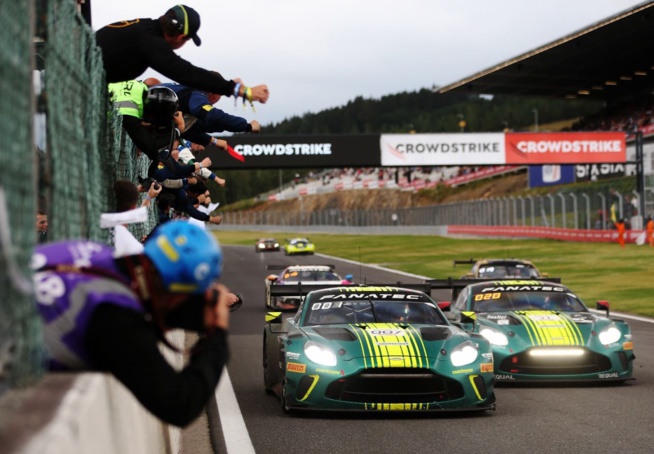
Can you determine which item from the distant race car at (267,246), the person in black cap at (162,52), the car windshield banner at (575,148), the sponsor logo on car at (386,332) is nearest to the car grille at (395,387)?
the sponsor logo on car at (386,332)

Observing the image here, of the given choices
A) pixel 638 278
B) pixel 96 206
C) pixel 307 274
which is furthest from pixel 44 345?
pixel 638 278

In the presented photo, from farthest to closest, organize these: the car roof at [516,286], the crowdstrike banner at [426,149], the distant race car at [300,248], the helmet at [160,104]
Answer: the distant race car at [300,248] → the crowdstrike banner at [426,149] → the car roof at [516,286] → the helmet at [160,104]

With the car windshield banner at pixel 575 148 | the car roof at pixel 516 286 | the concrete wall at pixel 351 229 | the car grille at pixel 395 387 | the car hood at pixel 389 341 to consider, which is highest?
the car windshield banner at pixel 575 148

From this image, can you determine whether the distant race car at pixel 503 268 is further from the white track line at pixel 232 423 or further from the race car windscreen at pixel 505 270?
the white track line at pixel 232 423

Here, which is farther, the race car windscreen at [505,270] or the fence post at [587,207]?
the fence post at [587,207]

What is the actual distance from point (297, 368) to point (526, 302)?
14.5 feet

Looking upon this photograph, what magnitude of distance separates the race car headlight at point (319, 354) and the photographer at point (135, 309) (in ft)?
20.6

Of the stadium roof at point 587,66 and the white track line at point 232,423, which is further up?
the stadium roof at point 587,66

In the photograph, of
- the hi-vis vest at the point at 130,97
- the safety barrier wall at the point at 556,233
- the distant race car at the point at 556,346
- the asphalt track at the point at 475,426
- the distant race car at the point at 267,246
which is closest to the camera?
the hi-vis vest at the point at 130,97

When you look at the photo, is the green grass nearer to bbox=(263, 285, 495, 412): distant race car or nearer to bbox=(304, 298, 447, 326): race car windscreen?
bbox=(304, 298, 447, 326): race car windscreen

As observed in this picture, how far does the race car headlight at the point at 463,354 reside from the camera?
33.3ft

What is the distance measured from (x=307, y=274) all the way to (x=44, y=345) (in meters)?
26.1

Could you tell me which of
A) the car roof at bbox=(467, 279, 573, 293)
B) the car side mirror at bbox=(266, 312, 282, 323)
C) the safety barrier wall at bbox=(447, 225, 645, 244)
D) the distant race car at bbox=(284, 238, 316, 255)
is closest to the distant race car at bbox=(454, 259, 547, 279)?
the car roof at bbox=(467, 279, 573, 293)

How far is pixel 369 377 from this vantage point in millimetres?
9953
